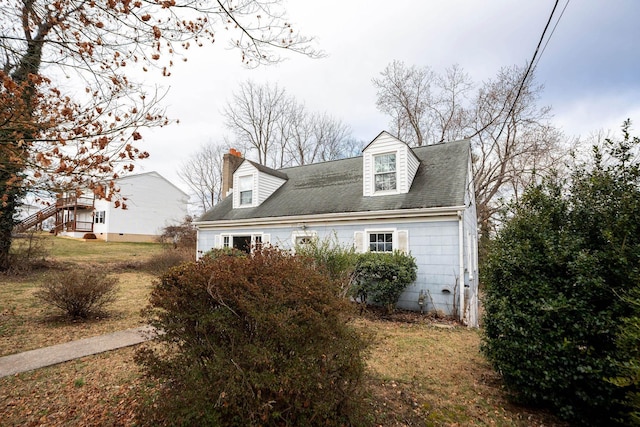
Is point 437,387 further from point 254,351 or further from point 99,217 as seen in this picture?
point 99,217

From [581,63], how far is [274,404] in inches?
360

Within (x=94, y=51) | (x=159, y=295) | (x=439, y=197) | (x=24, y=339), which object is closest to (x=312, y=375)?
(x=159, y=295)

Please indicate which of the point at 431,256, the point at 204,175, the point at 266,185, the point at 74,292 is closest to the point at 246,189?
the point at 266,185

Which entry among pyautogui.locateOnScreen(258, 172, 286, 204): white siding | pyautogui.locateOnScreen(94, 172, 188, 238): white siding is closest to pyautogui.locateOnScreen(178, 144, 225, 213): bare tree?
pyautogui.locateOnScreen(94, 172, 188, 238): white siding

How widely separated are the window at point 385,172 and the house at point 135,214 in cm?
2253

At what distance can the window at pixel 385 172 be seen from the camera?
34.5 ft

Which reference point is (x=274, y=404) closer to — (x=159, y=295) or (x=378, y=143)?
(x=159, y=295)

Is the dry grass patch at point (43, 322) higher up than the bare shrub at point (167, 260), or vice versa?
the bare shrub at point (167, 260)

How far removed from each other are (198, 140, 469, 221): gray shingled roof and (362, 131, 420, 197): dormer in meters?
0.28

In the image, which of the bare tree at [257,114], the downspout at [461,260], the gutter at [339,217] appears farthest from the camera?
the bare tree at [257,114]

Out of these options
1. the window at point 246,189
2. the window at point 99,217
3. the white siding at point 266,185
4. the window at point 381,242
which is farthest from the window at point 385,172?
the window at point 99,217

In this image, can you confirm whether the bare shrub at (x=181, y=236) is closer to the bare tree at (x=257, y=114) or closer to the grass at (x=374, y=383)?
the bare tree at (x=257, y=114)

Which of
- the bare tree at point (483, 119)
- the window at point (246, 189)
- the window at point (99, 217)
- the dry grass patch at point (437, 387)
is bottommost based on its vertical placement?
the dry grass patch at point (437, 387)

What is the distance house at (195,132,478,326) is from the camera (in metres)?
8.64
